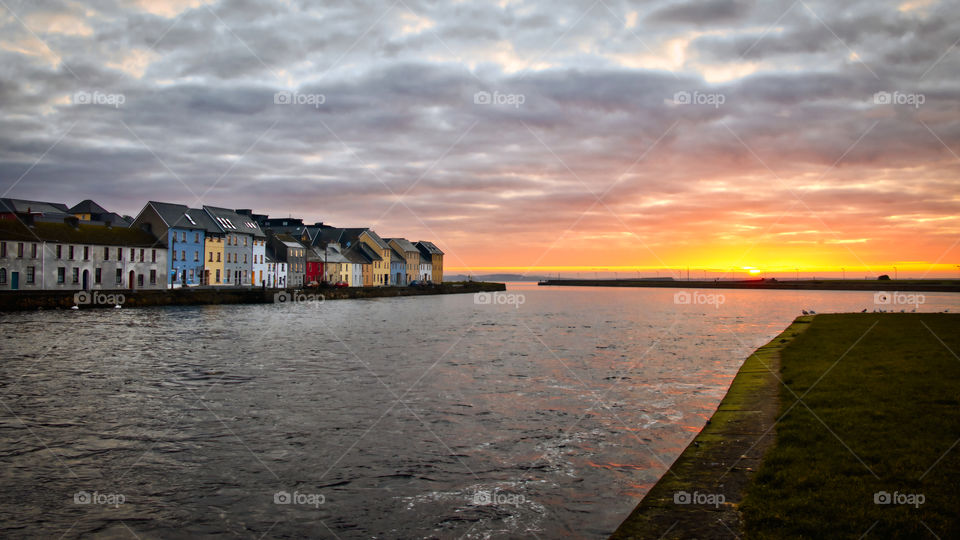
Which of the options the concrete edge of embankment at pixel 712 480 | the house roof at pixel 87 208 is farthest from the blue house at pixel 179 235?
the concrete edge of embankment at pixel 712 480

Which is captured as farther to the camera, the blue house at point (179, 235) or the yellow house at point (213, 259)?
the yellow house at point (213, 259)

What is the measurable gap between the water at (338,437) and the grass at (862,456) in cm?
254

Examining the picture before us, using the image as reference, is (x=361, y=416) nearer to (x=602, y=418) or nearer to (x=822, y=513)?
(x=602, y=418)

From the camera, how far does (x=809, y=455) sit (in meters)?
10.6

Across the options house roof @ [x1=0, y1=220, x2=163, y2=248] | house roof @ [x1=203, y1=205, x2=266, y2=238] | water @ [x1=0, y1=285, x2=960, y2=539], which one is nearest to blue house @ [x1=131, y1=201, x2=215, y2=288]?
house roof @ [x1=0, y1=220, x2=163, y2=248]

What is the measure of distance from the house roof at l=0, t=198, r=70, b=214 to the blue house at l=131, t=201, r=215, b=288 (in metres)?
22.5

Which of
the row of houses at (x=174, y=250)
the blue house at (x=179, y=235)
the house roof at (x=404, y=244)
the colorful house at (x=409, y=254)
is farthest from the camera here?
the house roof at (x=404, y=244)

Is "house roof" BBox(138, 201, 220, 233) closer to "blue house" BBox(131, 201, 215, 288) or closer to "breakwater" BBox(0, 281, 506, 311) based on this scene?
"blue house" BBox(131, 201, 215, 288)

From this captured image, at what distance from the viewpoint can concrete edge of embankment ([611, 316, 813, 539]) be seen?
26.6ft

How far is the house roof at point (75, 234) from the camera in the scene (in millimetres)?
70312

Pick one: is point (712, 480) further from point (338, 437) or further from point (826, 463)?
point (338, 437)

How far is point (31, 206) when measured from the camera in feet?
351

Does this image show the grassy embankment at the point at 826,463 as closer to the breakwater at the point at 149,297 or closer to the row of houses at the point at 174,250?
the breakwater at the point at 149,297

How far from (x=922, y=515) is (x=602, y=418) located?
10.3 metres
